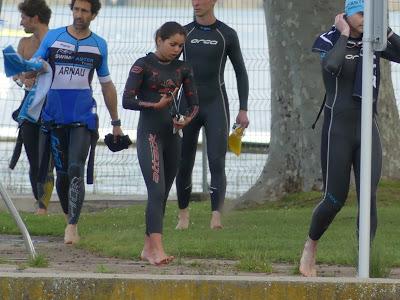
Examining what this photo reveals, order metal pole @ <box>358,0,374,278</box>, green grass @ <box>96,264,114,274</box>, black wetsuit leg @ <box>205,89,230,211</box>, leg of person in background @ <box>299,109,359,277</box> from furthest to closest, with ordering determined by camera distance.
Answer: black wetsuit leg @ <box>205,89,230,211</box>
leg of person in background @ <box>299,109,359,277</box>
green grass @ <box>96,264,114,274</box>
metal pole @ <box>358,0,374,278</box>

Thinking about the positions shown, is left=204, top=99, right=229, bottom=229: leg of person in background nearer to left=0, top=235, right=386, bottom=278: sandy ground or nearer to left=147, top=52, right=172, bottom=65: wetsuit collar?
left=0, top=235, right=386, bottom=278: sandy ground

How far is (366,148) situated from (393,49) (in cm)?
112

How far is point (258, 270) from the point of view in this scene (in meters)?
8.78

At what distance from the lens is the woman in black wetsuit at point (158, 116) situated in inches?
375

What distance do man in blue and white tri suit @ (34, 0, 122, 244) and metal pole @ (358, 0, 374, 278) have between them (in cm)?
346

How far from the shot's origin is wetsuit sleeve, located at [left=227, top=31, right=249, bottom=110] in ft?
38.8

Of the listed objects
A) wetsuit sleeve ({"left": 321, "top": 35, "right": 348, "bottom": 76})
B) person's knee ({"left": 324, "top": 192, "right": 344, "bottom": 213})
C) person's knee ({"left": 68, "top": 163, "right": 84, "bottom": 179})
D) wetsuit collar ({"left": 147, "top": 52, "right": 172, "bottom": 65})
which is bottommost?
person's knee ({"left": 324, "top": 192, "right": 344, "bottom": 213})

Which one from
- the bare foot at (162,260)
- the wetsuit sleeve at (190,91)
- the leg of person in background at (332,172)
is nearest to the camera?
the leg of person in background at (332,172)

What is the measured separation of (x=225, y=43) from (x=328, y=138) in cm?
318

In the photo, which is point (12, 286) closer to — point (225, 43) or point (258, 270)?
point (258, 270)

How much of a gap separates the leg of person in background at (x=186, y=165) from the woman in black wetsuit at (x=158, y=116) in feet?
6.39

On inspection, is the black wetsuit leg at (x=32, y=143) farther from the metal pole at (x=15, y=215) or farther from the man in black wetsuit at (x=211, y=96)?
the metal pole at (x=15, y=215)

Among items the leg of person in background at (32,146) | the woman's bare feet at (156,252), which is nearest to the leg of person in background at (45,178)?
the leg of person in background at (32,146)

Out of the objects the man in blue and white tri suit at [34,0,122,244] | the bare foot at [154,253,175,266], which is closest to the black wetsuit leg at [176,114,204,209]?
the man in blue and white tri suit at [34,0,122,244]
